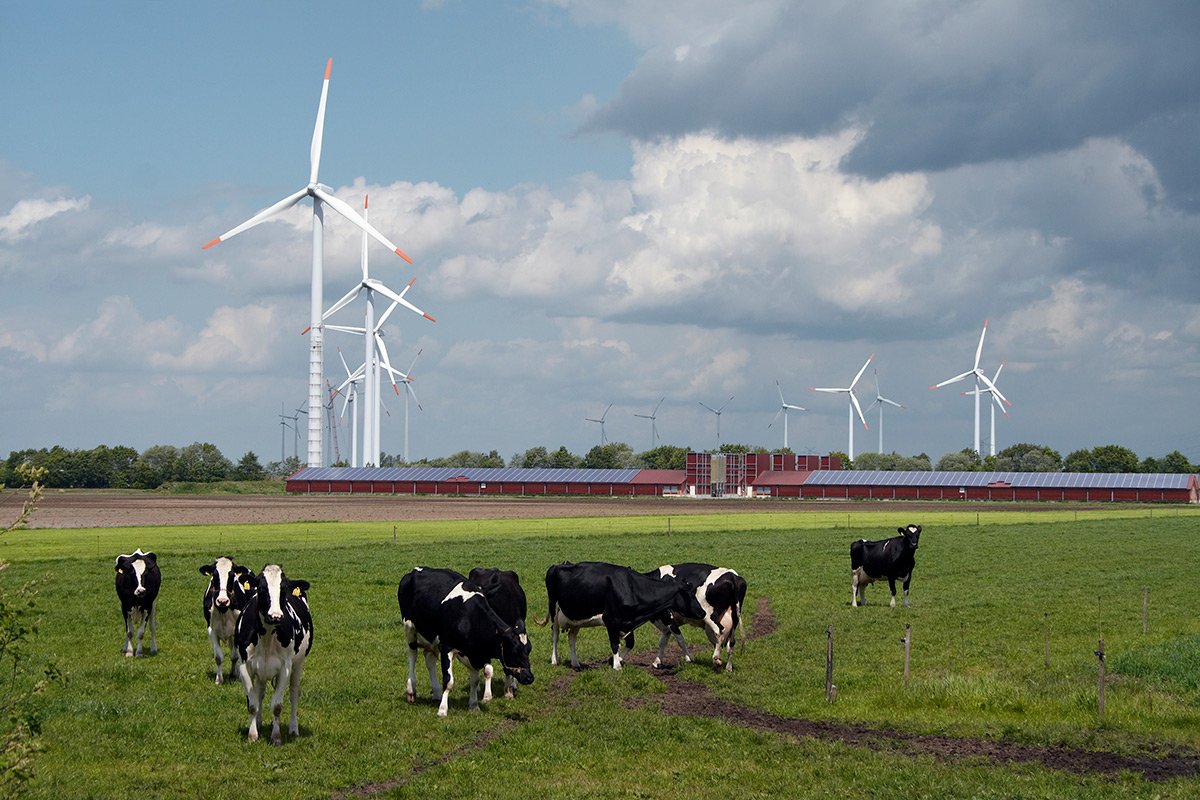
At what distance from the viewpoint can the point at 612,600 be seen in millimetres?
18375

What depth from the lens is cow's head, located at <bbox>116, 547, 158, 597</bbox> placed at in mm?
18312

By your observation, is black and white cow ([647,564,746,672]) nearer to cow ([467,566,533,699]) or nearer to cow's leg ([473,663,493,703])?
cow ([467,566,533,699])

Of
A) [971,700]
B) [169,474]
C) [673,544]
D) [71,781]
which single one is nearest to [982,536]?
[673,544]

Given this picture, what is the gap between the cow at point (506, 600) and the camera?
1587cm

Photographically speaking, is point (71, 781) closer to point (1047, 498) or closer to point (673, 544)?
point (673, 544)

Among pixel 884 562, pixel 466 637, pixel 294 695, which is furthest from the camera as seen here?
pixel 884 562

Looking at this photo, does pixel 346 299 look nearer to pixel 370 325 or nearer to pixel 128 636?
pixel 370 325

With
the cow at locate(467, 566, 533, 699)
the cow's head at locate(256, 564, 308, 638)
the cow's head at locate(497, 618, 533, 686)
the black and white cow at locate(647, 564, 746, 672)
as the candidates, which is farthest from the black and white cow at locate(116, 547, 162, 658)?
the black and white cow at locate(647, 564, 746, 672)

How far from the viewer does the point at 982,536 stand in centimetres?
5425

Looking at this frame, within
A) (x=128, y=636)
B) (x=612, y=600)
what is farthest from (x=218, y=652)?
(x=612, y=600)

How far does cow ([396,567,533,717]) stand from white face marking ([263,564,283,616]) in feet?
9.00

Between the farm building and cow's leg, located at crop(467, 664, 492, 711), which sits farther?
the farm building

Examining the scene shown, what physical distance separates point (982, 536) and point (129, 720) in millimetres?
48894

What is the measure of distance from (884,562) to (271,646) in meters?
18.6
